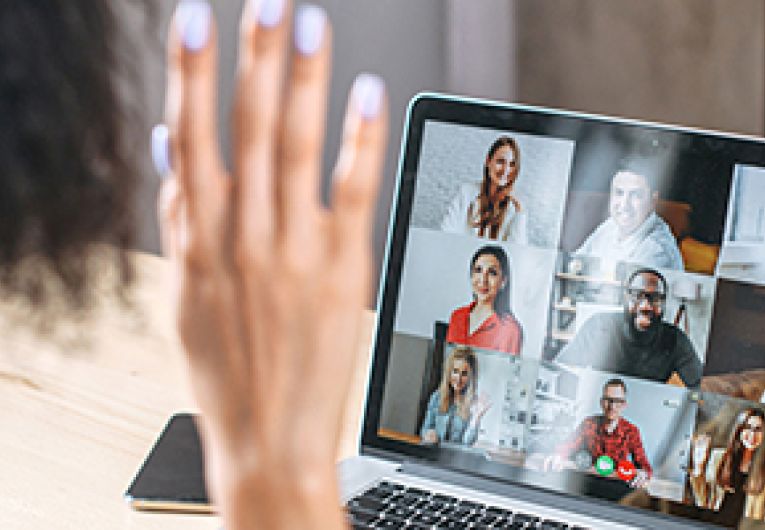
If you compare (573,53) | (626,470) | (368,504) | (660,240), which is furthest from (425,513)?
(573,53)

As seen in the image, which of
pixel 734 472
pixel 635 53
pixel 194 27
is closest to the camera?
pixel 194 27

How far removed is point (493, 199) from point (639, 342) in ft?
0.48

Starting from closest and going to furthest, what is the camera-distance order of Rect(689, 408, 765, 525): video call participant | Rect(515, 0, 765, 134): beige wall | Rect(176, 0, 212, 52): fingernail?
Rect(176, 0, 212, 52): fingernail < Rect(689, 408, 765, 525): video call participant < Rect(515, 0, 765, 134): beige wall

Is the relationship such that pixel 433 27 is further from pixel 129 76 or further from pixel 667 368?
pixel 129 76

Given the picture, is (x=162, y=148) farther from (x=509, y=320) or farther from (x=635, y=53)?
(x=635, y=53)

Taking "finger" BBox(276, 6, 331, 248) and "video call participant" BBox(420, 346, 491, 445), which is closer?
"finger" BBox(276, 6, 331, 248)

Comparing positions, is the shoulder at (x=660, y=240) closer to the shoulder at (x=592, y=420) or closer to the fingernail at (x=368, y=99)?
the shoulder at (x=592, y=420)

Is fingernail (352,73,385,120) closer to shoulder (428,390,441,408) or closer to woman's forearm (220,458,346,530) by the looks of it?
woman's forearm (220,458,346,530)

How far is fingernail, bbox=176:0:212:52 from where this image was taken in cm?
31

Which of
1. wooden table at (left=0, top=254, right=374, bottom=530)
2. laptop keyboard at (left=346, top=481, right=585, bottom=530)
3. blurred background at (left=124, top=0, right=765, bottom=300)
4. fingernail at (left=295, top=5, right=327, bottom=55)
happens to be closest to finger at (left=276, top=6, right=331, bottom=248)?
fingernail at (left=295, top=5, right=327, bottom=55)

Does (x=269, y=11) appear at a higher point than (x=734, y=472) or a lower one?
higher

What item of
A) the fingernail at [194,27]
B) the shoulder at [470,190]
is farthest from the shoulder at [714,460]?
the fingernail at [194,27]

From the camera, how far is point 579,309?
2.24ft

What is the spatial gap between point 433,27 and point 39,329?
3.12 ft
